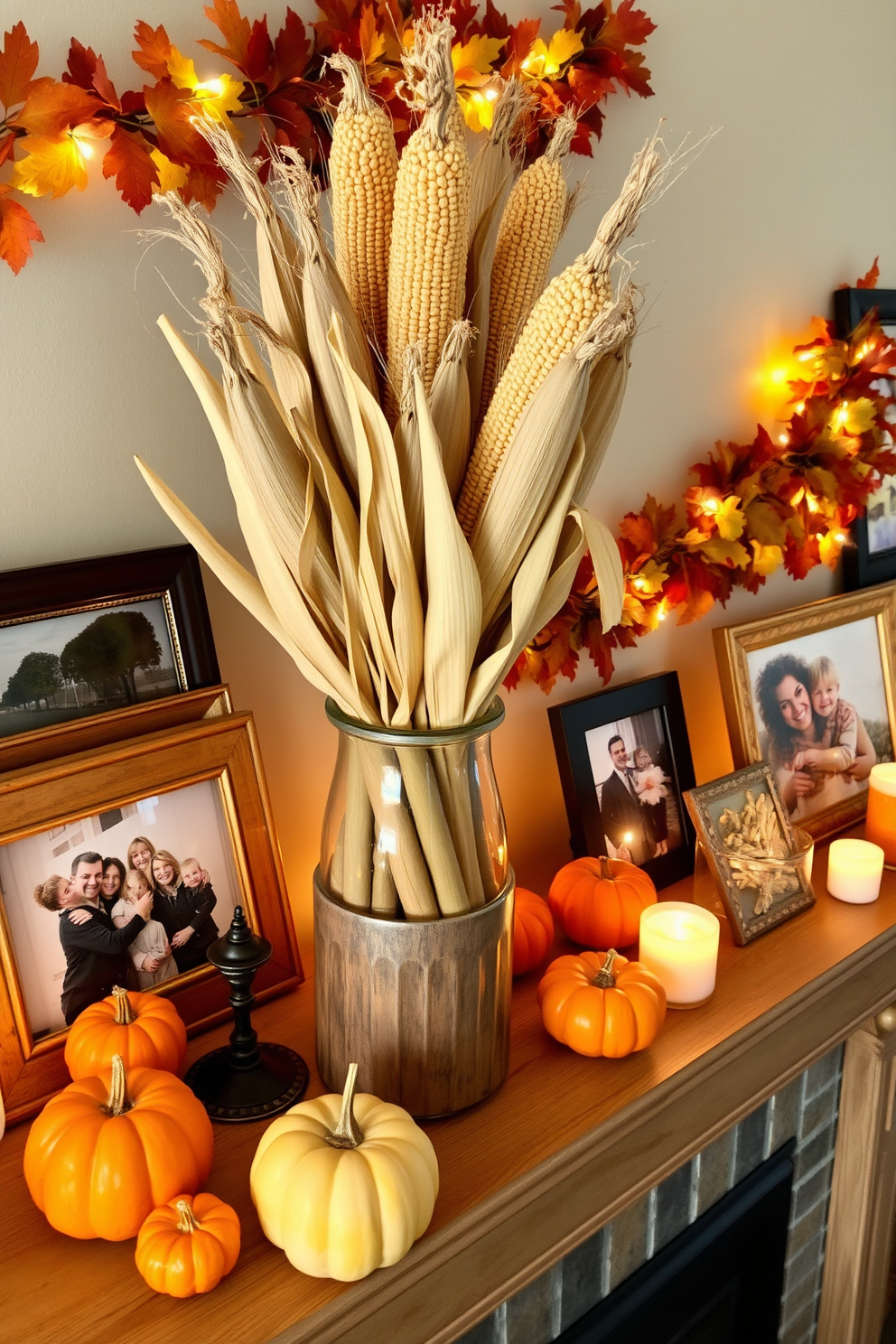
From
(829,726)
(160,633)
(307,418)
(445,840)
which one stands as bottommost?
(829,726)

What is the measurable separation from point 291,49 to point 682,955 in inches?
35.9

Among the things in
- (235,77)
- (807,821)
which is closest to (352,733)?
(235,77)

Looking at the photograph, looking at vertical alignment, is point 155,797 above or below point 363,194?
below

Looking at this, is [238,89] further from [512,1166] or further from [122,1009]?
[512,1166]

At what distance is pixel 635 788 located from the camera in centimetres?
126

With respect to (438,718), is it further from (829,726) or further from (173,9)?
(829,726)

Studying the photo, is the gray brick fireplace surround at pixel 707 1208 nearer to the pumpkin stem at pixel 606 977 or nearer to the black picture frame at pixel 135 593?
the pumpkin stem at pixel 606 977

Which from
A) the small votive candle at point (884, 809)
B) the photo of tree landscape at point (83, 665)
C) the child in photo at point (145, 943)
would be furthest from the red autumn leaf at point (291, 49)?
the small votive candle at point (884, 809)

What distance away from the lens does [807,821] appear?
1.42 metres

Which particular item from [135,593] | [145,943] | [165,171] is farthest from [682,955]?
[165,171]

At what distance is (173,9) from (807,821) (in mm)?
1213

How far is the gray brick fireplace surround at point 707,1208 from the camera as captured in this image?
101cm

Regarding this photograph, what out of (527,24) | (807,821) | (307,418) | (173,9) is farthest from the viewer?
(807,821)

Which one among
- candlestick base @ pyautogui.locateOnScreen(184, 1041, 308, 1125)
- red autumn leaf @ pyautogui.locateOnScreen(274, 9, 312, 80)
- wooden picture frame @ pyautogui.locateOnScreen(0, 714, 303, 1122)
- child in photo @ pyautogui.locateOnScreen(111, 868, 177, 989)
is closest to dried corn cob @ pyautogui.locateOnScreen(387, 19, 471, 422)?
red autumn leaf @ pyautogui.locateOnScreen(274, 9, 312, 80)
